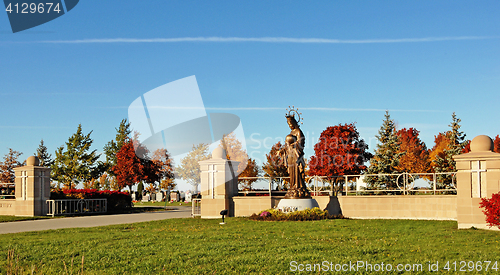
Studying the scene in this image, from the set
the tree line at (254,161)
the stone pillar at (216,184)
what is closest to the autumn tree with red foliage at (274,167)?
the tree line at (254,161)

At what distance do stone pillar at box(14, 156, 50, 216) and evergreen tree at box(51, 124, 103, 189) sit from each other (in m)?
23.7

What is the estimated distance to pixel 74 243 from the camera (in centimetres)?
1047

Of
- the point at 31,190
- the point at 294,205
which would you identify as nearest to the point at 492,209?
the point at 294,205

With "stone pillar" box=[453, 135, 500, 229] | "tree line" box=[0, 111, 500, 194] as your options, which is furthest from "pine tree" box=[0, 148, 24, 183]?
"stone pillar" box=[453, 135, 500, 229]

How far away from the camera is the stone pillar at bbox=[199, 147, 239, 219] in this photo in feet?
65.8

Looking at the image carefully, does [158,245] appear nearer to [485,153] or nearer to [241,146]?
[485,153]

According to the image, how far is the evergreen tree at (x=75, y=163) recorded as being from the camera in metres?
46.0

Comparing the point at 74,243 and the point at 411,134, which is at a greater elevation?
the point at 411,134

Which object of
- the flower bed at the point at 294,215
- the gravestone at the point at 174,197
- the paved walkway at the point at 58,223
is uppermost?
the flower bed at the point at 294,215

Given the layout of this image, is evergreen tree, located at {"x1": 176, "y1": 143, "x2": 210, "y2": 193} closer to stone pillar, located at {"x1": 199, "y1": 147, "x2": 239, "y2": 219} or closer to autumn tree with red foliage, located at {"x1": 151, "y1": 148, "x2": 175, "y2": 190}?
autumn tree with red foliage, located at {"x1": 151, "y1": 148, "x2": 175, "y2": 190}

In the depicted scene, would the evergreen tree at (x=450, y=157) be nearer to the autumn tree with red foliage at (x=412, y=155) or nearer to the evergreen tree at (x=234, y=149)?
the autumn tree with red foliage at (x=412, y=155)

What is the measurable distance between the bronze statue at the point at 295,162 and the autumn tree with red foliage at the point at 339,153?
1666 cm

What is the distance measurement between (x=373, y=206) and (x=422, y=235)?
766 centimetres

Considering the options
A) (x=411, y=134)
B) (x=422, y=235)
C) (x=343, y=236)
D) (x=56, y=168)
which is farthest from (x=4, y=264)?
(x=411, y=134)
